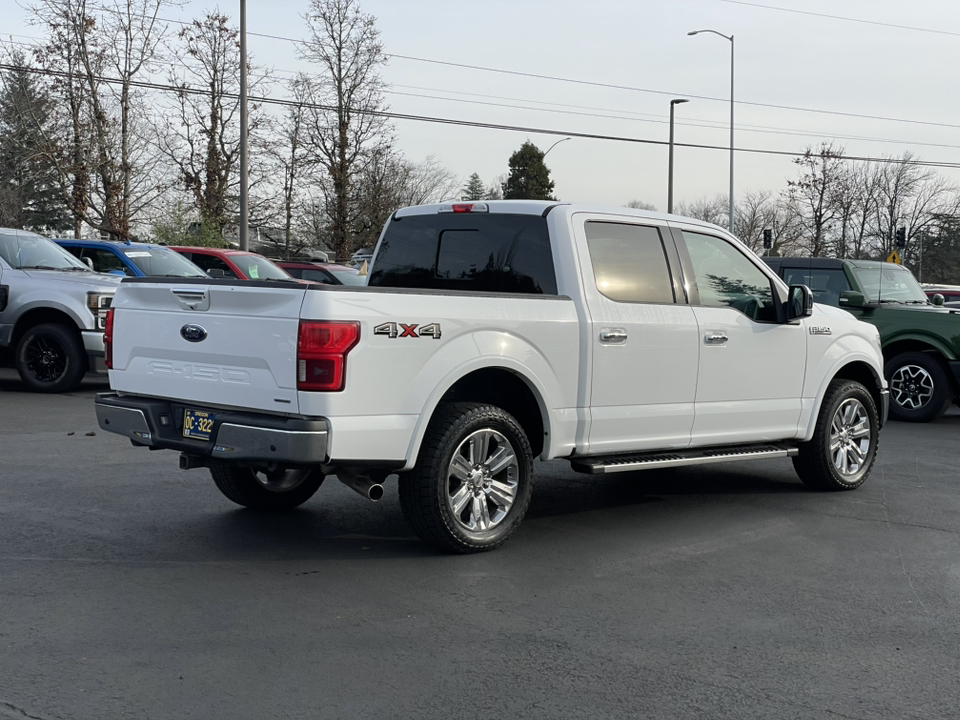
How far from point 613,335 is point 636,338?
0.70 feet

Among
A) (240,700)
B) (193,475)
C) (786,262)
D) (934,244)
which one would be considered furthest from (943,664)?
(934,244)

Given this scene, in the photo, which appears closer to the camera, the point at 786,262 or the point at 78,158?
the point at 786,262

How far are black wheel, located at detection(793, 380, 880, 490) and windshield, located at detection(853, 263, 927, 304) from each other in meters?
5.24

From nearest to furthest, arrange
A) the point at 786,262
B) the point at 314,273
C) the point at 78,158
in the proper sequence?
the point at 786,262 → the point at 314,273 → the point at 78,158

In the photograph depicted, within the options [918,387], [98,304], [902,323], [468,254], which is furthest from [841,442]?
[98,304]

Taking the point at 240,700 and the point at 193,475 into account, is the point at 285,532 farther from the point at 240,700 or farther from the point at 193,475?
the point at 240,700

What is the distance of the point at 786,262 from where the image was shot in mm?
13812

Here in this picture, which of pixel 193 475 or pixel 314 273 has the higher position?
pixel 314 273

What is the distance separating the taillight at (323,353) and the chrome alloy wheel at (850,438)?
172 inches

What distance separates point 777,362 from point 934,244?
63.3 meters

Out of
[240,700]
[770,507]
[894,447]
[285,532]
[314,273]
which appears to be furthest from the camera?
[314,273]

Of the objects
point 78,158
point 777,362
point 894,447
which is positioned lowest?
point 894,447

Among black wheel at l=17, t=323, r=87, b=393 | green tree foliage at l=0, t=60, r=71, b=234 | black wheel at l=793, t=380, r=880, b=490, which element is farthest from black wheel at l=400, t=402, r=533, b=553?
green tree foliage at l=0, t=60, r=71, b=234

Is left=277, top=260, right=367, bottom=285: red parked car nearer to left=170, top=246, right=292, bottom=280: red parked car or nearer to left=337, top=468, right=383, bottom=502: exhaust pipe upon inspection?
left=170, top=246, right=292, bottom=280: red parked car
